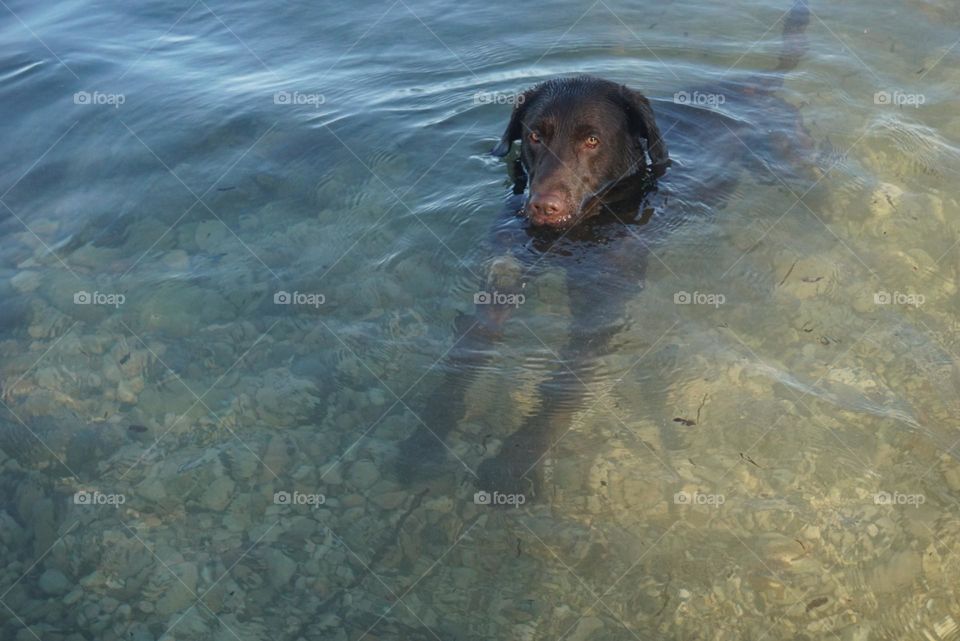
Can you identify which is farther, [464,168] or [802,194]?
[464,168]

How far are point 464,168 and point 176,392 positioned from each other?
2801mm

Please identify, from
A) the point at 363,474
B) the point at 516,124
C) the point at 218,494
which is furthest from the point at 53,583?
the point at 516,124

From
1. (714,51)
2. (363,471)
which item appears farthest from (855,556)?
(714,51)

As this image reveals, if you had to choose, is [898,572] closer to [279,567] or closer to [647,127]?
[279,567]

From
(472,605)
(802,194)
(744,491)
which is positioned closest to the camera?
(472,605)

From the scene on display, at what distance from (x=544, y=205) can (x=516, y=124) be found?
1.28 meters

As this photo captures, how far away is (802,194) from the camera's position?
6.45 metres

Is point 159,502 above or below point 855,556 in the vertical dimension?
above

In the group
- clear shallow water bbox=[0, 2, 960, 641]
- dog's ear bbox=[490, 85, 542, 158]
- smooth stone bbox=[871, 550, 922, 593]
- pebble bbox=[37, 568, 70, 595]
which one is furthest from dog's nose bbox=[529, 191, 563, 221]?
pebble bbox=[37, 568, 70, 595]

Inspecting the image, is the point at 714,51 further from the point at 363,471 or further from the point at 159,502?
the point at 159,502

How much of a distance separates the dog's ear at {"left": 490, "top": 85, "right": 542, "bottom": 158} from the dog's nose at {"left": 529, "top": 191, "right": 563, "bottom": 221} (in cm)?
109

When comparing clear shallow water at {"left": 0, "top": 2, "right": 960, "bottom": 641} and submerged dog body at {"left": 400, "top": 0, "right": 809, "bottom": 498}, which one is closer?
clear shallow water at {"left": 0, "top": 2, "right": 960, "bottom": 641}

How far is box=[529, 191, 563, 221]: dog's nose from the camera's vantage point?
18.4 ft

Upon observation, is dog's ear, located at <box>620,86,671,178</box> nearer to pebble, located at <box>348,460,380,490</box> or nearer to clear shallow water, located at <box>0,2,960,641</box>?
clear shallow water, located at <box>0,2,960,641</box>
